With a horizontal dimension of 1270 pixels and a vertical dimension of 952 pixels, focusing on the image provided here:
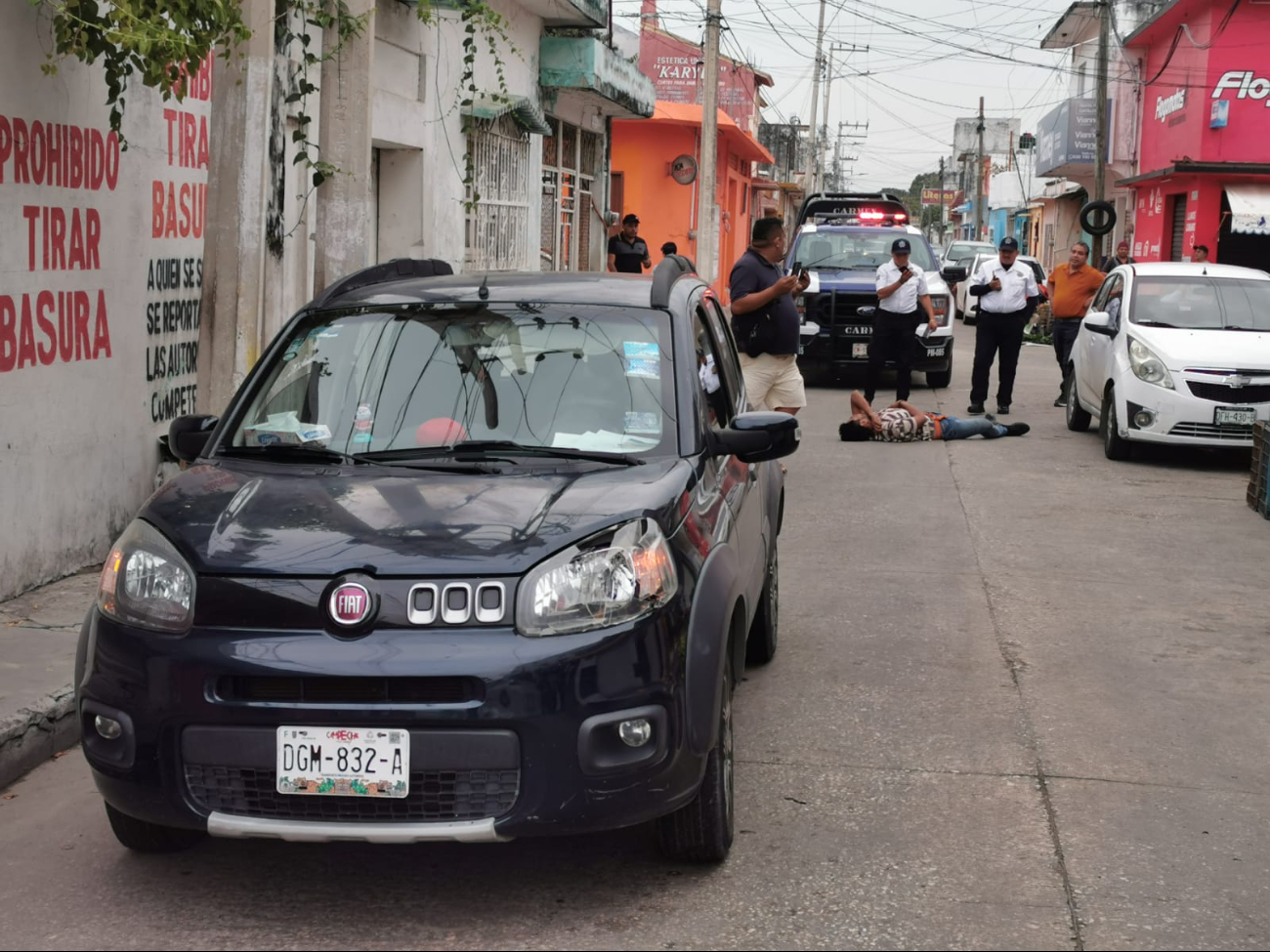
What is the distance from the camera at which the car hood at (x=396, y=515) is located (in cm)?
382

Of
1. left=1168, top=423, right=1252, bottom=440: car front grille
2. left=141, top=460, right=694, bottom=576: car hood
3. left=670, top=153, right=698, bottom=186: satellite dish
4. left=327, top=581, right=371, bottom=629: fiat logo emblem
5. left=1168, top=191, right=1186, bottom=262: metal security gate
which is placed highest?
left=670, top=153, right=698, bottom=186: satellite dish

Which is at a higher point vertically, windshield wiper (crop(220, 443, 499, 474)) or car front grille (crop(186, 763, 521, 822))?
windshield wiper (crop(220, 443, 499, 474))

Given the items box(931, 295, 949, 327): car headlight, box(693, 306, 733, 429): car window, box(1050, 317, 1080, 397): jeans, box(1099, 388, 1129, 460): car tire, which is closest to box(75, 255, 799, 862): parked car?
box(693, 306, 733, 429): car window

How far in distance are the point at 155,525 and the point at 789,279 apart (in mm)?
6688

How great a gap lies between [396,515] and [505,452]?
63 centimetres

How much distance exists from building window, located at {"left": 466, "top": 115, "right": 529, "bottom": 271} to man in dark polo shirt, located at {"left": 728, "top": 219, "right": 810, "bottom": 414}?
616cm

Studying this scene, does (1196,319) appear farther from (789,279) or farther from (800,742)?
(800,742)

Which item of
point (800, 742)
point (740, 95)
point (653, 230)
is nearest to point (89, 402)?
point (800, 742)

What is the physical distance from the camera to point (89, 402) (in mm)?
7938

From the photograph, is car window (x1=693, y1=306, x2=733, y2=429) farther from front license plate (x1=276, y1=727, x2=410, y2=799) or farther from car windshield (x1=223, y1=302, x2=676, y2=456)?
front license plate (x1=276, y1=727, x2=410, y2=799)

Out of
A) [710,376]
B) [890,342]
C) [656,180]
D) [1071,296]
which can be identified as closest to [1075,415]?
[890,342]

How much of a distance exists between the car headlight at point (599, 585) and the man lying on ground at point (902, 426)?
33.9 feet

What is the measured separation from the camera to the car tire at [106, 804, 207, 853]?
4211 mm

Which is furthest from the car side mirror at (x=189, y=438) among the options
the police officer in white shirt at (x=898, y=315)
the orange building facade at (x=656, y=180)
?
the orange building facade at (x=656, y=180)
